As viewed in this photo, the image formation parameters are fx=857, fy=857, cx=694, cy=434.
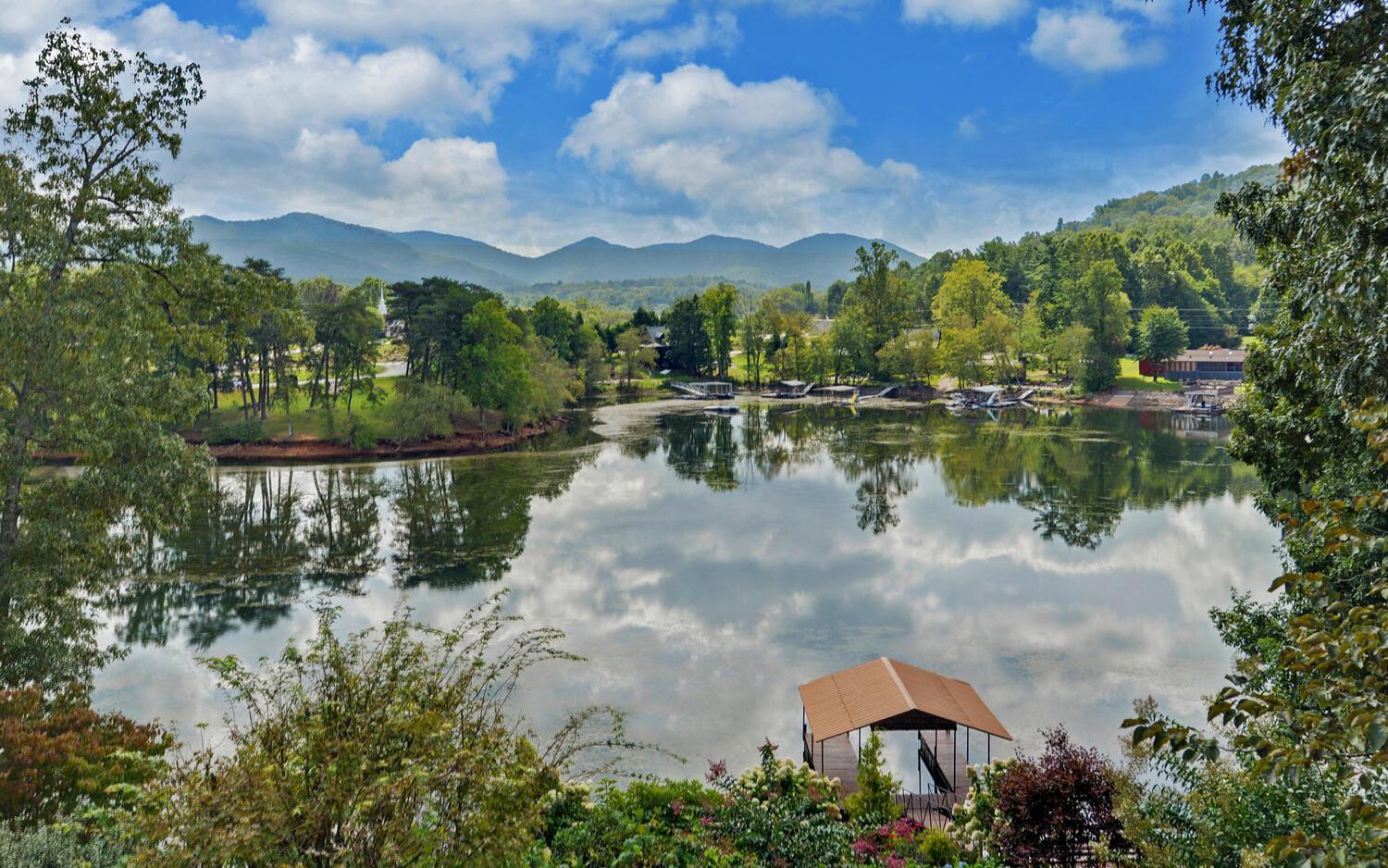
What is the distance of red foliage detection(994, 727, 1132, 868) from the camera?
8.05 meters

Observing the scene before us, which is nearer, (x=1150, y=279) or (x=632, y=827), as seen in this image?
(x=632, y=827)

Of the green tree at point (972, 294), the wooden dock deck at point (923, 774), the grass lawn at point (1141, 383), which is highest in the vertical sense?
the green tree at point (972, 294)

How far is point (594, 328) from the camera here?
274 ft

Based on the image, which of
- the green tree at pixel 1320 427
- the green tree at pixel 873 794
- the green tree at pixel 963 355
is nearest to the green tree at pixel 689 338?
the green tree at pixel 963 355

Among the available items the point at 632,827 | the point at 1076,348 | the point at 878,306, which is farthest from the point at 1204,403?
the point at 632,827

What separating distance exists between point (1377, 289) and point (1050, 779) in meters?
5.07

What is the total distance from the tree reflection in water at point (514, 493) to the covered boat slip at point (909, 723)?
9.98 m

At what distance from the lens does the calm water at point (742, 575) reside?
13.7 metres

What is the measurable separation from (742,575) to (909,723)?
940 cm

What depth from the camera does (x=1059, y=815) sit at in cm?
809

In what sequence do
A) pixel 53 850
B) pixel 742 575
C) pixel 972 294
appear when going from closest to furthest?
pixel 53 850 < pixel 742 575 < pixel 972 294

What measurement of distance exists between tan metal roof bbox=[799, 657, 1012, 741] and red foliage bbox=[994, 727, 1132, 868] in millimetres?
2217

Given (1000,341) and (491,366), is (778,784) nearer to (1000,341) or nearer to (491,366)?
(491,366)

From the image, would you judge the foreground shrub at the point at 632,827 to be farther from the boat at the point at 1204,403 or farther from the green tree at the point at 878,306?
the green tree at the point at 878,306
